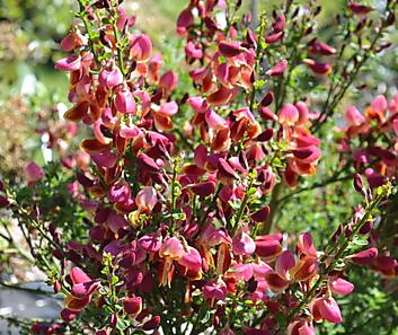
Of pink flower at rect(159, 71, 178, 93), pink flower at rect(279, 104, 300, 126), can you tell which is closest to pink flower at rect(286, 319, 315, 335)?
pink flower at rect(279, 104, 300, 126)

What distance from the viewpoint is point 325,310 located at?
740mm

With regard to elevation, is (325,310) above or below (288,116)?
below

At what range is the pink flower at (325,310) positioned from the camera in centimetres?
74

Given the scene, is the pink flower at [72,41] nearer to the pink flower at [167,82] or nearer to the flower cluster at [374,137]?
the pink flower at [167,82]

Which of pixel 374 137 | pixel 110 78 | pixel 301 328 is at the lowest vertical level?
pixel 301 328

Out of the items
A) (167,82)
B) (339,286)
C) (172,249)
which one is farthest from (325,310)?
(167,82)

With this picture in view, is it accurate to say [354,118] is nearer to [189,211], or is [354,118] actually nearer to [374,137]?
[374,137]

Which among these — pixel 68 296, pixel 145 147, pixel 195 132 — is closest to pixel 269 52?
pixel 195 132

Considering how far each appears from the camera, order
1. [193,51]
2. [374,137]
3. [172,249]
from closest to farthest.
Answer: [172,249] < [193,51] < [374,137]

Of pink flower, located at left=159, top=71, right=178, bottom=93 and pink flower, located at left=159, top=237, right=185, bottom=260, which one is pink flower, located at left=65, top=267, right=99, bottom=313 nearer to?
pink flower, located at left=159, top=237, right=185, bottom=260

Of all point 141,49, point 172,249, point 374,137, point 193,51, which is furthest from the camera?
point 374,137

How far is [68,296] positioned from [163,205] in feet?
0.41

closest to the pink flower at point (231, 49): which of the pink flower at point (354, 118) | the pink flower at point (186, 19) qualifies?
the pink flower at point (186, 19)

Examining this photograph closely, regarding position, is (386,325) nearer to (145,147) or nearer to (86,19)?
(145,147)
